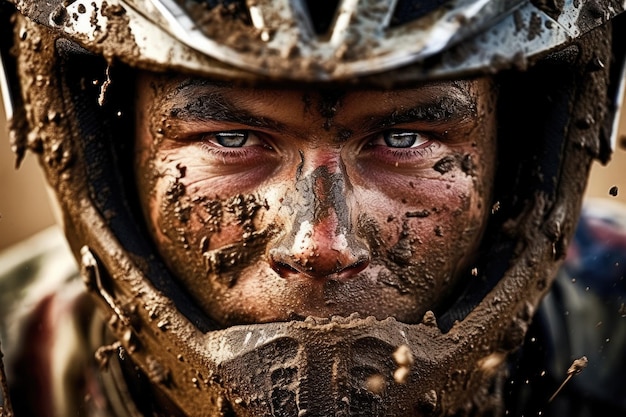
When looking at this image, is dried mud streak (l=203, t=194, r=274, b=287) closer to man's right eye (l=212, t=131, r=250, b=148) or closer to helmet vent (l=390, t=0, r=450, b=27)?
man's right eye (l=212, t=131, r=250, b=148)

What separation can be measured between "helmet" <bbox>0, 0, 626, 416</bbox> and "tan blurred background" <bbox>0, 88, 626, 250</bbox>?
2.29m

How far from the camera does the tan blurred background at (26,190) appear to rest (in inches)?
A: 168

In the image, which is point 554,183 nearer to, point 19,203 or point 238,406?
point 238,406

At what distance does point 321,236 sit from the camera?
5.27 feet

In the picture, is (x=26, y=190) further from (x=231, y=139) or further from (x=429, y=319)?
(x=429, y=319)

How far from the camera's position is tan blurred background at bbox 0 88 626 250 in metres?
4.27

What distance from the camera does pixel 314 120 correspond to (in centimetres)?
166

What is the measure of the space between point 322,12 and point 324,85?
5.3 inches

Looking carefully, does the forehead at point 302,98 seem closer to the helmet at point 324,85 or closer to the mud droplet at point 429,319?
the helmet at point 324,85

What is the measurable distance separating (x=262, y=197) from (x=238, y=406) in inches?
11.8

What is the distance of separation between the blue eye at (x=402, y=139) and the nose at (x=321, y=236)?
0.36 feet

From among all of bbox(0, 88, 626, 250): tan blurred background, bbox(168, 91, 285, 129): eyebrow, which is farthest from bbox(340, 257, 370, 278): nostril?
bbox(0, 88, 626, 250): tan blurred background

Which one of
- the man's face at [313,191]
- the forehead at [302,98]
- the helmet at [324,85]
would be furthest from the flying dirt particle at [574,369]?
the forehead at [302,98]

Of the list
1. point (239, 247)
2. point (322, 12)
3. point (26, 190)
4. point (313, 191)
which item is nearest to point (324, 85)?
point (322, 12)
